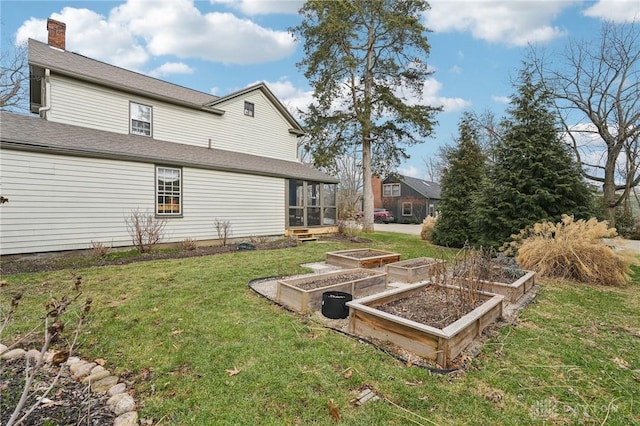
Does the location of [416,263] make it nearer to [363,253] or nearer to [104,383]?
[363,253]

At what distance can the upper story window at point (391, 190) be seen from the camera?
107 feet

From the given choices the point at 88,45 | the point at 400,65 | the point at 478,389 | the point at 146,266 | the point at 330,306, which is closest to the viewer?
the point at 478,389

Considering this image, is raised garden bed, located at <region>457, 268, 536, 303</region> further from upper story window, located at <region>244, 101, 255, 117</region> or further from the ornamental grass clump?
upper story window, located at <region>244, 101, 255, 117</region>

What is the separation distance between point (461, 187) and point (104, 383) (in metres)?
12.3

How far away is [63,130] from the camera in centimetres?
892

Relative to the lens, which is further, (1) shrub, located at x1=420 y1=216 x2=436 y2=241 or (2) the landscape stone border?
(1) shrub, located at x1=420 y1=216 x2=436 y2=241

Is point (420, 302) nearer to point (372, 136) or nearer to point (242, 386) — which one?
point (242, 386)

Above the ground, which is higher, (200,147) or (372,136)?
(372,136)

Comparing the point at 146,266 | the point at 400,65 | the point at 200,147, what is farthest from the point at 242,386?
the point at 400,65

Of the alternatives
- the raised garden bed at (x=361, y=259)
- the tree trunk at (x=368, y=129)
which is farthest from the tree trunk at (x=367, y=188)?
the raised garden bed at (x=361, y=259)

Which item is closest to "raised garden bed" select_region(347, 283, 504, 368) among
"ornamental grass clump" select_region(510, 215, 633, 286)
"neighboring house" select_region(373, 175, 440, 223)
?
"ornamental grass clump" select_region(510, 215, 633, 286)

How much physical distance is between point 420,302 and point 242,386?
268 cm

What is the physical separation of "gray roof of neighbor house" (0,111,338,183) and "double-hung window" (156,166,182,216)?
404 mm

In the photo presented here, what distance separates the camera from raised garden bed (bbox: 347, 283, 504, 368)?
2939 mm
